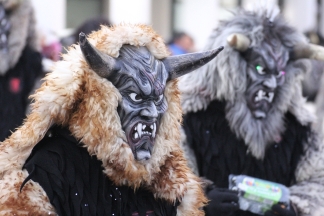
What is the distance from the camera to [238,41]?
13.3ft

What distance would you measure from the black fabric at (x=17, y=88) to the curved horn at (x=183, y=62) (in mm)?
2067

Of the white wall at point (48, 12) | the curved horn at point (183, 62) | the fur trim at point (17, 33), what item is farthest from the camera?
the white wall at point (48, 12)

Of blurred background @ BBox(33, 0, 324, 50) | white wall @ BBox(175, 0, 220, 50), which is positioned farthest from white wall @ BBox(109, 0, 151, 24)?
white wall @ BBox(175, 0, 220, 50)

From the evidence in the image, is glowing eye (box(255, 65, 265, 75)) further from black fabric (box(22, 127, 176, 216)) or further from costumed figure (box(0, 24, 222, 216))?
black fabric (box(22, 127, 176, 216))

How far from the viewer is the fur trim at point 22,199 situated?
2.58m

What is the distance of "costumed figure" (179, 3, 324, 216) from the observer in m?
4.05

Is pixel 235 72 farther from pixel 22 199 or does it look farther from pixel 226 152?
pixel 22 199

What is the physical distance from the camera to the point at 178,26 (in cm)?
1423

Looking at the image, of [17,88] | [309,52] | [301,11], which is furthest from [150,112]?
[301,11]

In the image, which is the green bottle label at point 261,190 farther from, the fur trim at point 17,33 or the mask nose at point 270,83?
the fur trim at point 17,33

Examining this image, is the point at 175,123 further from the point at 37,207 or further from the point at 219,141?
the point at 219,141

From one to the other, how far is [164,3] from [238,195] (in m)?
10.5

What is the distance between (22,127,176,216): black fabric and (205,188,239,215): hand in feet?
3.19

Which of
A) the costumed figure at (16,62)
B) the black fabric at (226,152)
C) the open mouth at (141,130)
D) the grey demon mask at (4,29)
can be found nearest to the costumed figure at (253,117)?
the black fabric at (226,152)
